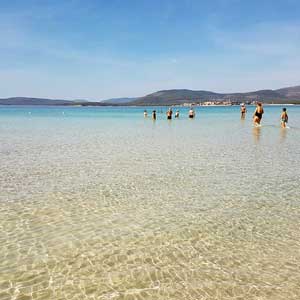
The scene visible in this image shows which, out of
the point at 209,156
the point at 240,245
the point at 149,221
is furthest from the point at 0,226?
the point at 209,156

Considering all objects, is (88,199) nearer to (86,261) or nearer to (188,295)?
(86,261)

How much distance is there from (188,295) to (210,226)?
2.62 meters

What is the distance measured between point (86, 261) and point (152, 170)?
7.50 meters

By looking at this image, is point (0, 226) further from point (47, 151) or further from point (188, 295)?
point (47, 151)

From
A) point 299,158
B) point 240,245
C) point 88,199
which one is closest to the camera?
point 240,245

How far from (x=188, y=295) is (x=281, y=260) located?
1920mm

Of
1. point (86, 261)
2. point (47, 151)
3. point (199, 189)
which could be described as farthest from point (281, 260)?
point (47, 151)

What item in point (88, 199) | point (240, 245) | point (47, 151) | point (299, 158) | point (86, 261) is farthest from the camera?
point (47, 151)

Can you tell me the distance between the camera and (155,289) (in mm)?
4730

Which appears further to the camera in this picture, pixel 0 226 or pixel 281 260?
pixel 0 226

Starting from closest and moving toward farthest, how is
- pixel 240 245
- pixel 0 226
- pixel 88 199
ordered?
pixel 240 245
pixel 0 226
pixel 88 199

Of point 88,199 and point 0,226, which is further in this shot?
point 88,199

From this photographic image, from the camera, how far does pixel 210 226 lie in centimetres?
706

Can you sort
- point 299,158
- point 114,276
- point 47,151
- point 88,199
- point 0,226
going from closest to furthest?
point 114,276 → point 0,226 → point 88,199 → point 299,158 → point 47,151
